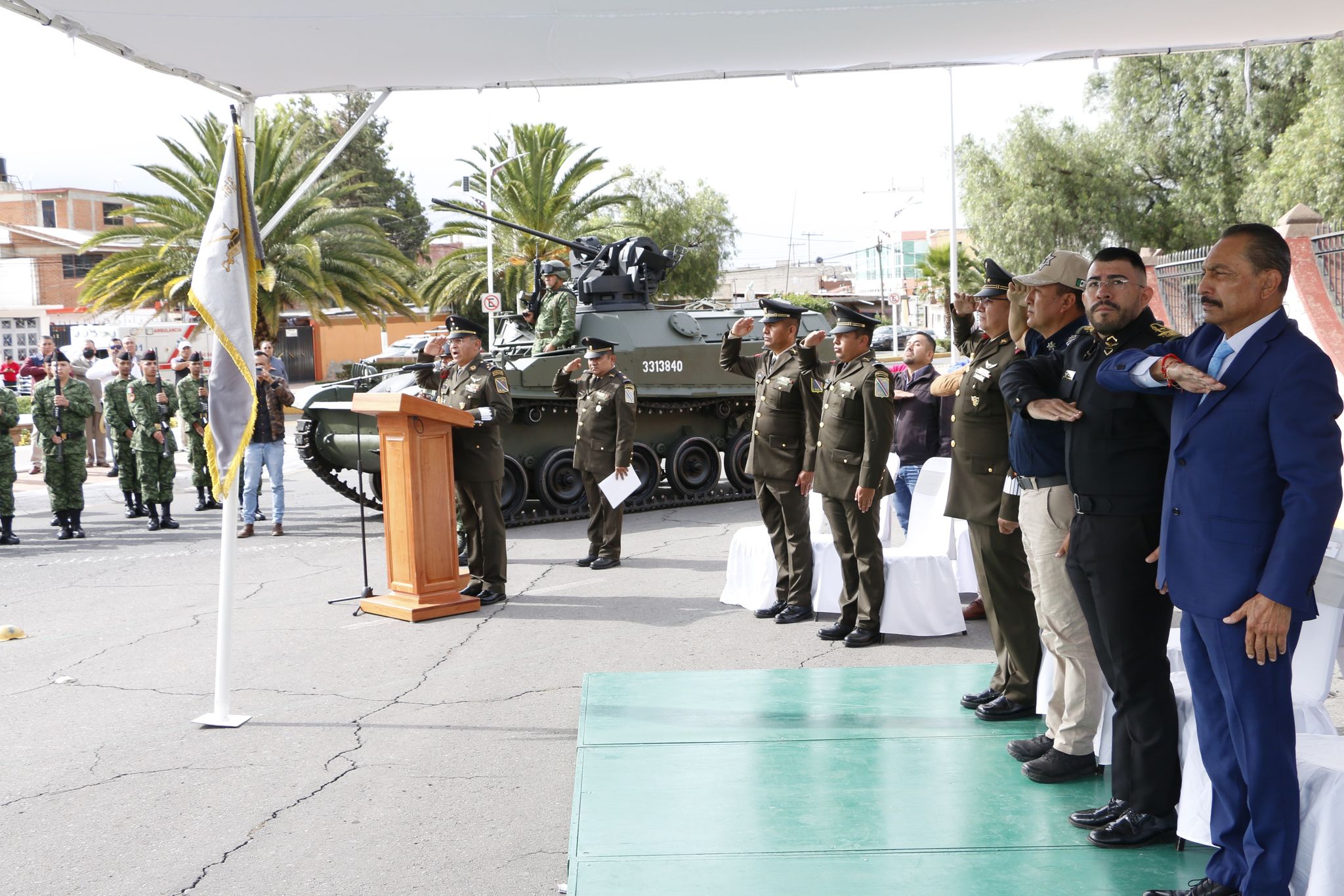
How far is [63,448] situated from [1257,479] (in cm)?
1151

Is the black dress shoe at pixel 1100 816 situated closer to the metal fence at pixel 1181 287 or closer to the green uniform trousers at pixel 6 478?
the green uniform trousers at pixel 6 478

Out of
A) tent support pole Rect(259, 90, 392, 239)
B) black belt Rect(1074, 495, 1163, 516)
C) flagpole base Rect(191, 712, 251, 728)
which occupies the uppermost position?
tent support pole Rect(259, 90, 392, 239)

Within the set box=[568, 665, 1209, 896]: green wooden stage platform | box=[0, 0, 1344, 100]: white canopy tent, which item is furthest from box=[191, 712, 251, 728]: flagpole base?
box=[0, 0, 1344, 100]: white canopy tent

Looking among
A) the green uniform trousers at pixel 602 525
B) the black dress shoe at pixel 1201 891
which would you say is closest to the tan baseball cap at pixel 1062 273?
the black dress shoe at pixel 1201 891

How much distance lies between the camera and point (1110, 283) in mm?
3803

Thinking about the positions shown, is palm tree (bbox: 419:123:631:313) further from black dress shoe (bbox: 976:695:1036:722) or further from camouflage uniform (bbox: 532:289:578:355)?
black dress shoe (bbox: 976:695:1036:722)

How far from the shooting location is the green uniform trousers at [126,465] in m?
13.0

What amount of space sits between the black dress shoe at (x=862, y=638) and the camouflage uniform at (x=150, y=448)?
27.7 ft

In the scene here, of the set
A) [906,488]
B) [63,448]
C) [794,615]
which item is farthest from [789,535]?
[63,448]

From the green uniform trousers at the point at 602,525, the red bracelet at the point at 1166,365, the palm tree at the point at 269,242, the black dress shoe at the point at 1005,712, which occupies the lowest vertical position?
the black dress shoe at the point at 1005,712

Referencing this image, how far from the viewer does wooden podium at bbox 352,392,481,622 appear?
7605 mm

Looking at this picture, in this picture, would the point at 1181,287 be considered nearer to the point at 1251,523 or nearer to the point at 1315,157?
the point at 1315,157

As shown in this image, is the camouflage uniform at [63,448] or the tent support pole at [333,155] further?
the camouflage uniform at [63,448]

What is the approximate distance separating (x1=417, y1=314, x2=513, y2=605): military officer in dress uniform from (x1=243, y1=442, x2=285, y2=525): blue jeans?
3.92 meters
